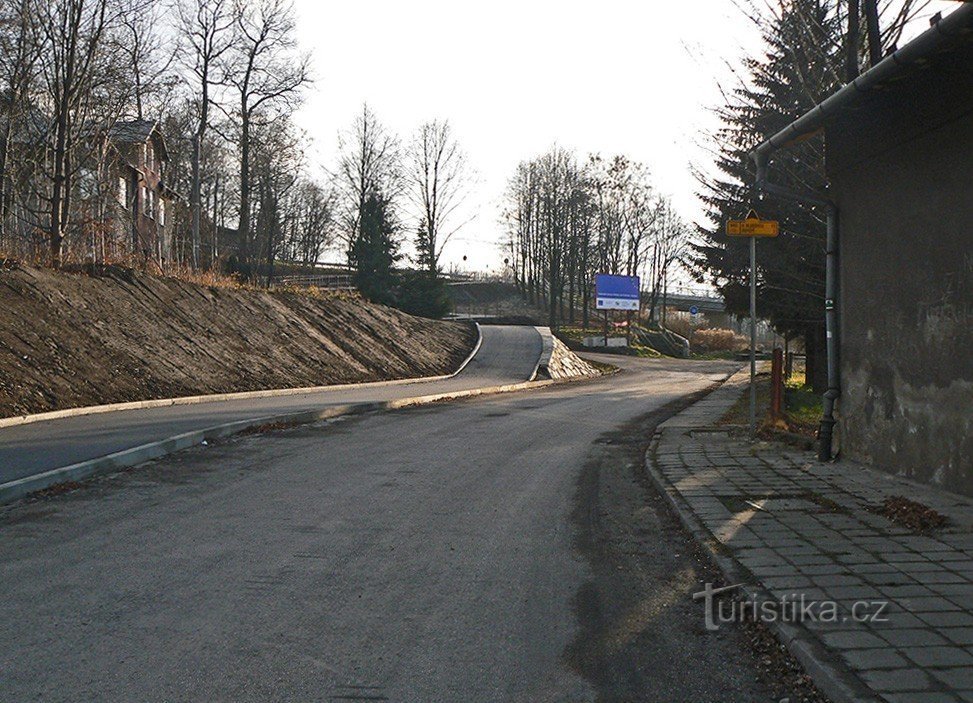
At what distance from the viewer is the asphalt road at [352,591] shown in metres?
4.27

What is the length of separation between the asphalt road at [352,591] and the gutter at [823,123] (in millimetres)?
2627

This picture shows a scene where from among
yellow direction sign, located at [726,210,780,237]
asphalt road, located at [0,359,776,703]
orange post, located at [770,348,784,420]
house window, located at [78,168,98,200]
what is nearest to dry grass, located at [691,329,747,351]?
house window, located at [78,168,98,200]

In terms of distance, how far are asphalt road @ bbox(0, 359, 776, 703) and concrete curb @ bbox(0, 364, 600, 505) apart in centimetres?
29

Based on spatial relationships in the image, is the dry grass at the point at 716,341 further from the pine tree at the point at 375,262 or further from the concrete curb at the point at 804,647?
the concrete curb at the point at 804,647

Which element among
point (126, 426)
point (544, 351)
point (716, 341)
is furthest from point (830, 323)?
point (716, 341)

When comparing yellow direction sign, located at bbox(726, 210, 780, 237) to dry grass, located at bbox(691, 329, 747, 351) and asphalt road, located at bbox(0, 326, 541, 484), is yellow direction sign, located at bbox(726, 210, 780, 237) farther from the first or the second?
dry grass, located at bbox(691, 329, 747, 351)

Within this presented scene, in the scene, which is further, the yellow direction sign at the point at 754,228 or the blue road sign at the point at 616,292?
the blue road sign at the point at 616,292

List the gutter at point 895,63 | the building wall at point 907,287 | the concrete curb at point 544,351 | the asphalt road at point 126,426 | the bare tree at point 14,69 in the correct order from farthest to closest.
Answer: the concrete curb at point 544,351 < the bare tree at point 14,69 < the asphalt road at point 126,426 < the building wall at point 907,287 < the gutter at point 895,63

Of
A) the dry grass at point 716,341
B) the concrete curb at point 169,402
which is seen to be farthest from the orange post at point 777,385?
the dry grass at point 716,341

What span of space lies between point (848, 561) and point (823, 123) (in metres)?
5.81

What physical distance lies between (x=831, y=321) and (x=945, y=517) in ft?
14.3

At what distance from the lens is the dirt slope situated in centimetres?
1670

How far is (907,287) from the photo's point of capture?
945 cm

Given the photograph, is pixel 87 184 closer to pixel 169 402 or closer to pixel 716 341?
pixel 169 402
